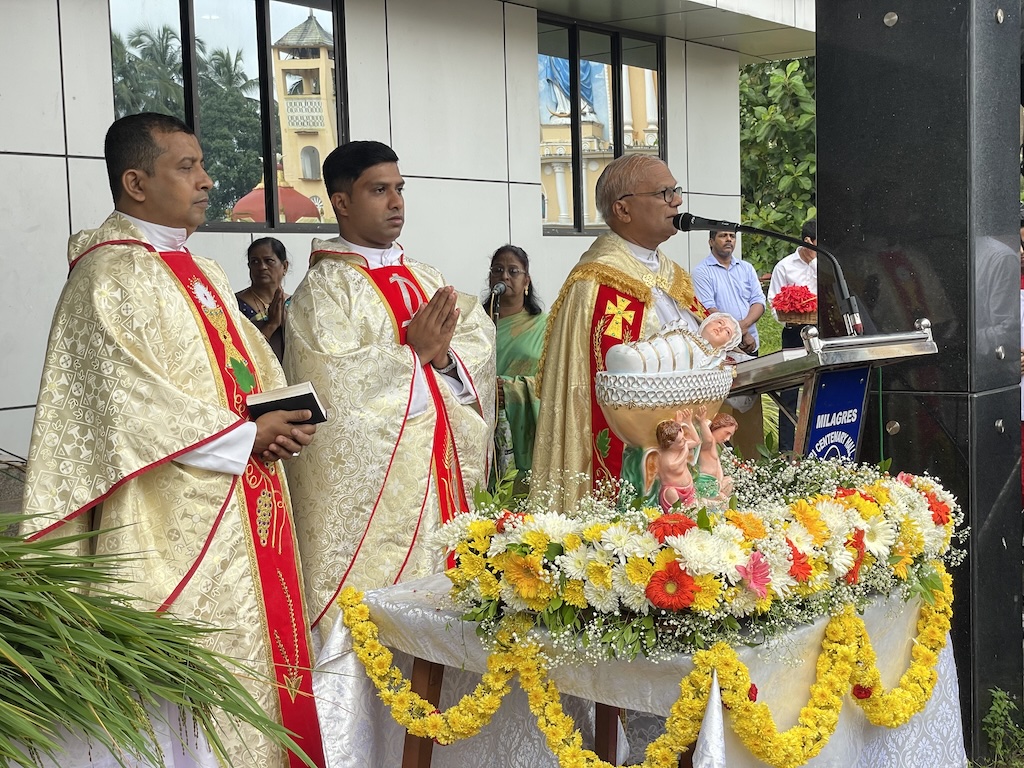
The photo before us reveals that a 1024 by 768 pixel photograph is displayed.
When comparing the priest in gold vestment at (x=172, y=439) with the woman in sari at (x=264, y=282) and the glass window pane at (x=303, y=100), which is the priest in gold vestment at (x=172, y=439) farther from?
the glass window pane at (x=303, y=100)

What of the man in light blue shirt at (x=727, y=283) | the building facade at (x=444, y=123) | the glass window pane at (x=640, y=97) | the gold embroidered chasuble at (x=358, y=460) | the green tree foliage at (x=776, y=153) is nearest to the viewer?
the gold embroidered chasuble at (x=358, y=460)

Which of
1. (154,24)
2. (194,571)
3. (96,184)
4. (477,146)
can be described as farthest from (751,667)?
(477,146)

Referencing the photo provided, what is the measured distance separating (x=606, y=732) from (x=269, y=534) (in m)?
1.12

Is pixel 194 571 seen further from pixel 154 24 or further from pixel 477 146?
pixel 477 146

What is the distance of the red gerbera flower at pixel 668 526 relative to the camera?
254 centimetres

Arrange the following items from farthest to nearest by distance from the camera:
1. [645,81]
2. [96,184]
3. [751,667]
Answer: [645,81] → [96,184] → [751,667]

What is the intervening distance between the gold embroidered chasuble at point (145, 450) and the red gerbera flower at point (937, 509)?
183cm

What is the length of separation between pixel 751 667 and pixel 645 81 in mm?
8274

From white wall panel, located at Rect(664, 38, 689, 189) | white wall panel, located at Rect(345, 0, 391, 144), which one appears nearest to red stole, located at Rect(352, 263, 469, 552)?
white wall panel, located at Rect(345, 0, 391, 144)

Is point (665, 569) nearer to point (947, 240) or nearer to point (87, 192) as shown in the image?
point (947, 240)

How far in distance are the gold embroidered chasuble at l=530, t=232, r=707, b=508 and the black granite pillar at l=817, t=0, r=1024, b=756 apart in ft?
2.22

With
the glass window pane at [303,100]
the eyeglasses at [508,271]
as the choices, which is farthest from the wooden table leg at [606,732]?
the glass window pane at [303,100]

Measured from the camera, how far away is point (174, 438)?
3.32 metres

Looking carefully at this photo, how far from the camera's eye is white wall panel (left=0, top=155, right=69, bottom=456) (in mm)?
5746
